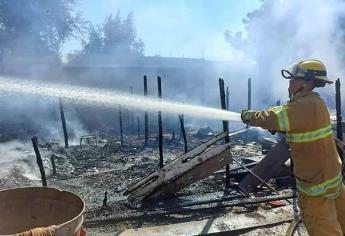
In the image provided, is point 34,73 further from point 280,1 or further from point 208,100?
point 280,1

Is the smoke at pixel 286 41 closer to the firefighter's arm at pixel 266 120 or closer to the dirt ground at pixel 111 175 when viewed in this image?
the dirt ground at pixel 111 175

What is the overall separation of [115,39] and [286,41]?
25507 millimetres

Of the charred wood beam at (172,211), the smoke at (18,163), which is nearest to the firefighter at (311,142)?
the charred wood beam at (172,211)

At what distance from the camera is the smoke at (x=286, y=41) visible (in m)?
24.4

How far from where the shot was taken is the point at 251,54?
112ft

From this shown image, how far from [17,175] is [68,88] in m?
18.9

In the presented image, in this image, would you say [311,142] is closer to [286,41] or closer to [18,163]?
[18,163]

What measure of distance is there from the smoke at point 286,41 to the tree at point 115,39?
16.8m

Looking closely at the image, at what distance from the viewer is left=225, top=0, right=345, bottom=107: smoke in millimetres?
24359

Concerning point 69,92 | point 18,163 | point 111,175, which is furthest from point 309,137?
point 69,92

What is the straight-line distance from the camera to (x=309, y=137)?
3.62m

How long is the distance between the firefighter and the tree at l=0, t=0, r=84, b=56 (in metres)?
25.4

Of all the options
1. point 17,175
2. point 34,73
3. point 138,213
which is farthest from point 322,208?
point 34,73

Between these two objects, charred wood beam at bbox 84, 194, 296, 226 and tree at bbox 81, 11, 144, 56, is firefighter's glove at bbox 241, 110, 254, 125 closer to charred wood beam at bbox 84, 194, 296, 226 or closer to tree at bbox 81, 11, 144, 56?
charred wood beam at bbox 84, 194, 296, 226
